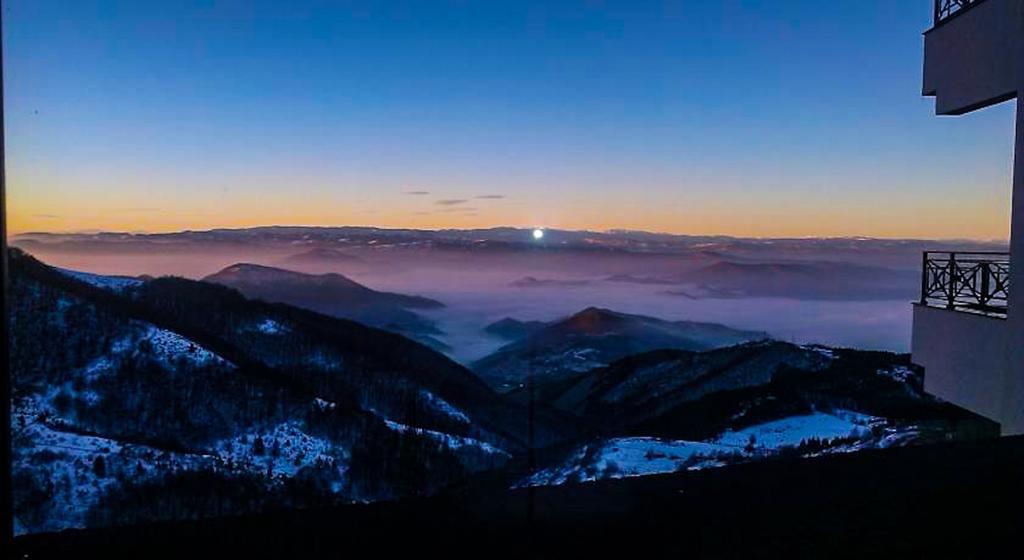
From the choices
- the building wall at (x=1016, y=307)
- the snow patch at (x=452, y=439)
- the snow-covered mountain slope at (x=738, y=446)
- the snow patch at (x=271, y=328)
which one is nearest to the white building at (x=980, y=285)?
the building wall at (x=1016, y=307)

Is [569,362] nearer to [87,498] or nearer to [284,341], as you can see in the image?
[284,341]

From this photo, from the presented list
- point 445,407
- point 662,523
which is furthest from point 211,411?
point 662,523

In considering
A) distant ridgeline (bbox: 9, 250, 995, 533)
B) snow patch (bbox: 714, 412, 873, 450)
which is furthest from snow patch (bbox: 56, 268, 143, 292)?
snow patch (bbox: 714, 412, 873, 450)

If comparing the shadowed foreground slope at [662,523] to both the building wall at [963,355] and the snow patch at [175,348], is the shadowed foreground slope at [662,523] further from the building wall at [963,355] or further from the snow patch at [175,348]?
the snow patch at [175,348]

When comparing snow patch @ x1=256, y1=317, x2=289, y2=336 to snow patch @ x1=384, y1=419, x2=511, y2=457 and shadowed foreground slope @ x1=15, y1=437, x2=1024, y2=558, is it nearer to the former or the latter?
snow patch @ x1=384, y1=419, x2=511, y2=457

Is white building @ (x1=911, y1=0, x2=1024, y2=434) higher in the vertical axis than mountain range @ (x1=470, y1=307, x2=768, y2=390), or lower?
higher

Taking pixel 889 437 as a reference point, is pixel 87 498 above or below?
below

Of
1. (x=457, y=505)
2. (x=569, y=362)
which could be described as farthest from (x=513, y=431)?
(x=457, y=505)
